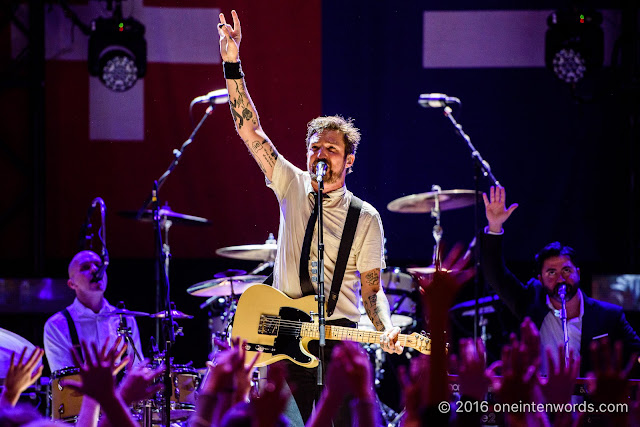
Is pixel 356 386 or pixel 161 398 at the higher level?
pixel 356 386

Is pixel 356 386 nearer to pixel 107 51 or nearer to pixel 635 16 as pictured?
pixel 107 51

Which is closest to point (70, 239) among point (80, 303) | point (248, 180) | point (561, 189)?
point (80, 303)

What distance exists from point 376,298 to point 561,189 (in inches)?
171

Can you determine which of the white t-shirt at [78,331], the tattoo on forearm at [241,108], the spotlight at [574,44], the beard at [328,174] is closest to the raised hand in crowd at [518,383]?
the beard at [328,174]

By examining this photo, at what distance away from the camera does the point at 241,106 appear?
15.1ft

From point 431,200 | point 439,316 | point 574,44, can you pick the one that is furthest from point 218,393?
point 574,44

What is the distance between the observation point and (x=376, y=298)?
4.48 metres

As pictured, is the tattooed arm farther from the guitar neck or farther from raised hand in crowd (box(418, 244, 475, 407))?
raised hand in crowd (box(418, 244, 475, 407))

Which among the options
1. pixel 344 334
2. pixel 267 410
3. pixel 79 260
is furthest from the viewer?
pixel 79 260

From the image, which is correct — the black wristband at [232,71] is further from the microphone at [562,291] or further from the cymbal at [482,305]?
the cymbal at [482,305]

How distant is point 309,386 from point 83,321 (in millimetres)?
3229

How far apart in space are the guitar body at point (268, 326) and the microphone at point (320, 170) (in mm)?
715

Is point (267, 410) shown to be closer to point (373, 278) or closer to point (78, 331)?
point (373, 278)

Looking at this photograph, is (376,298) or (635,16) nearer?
(376,298)
